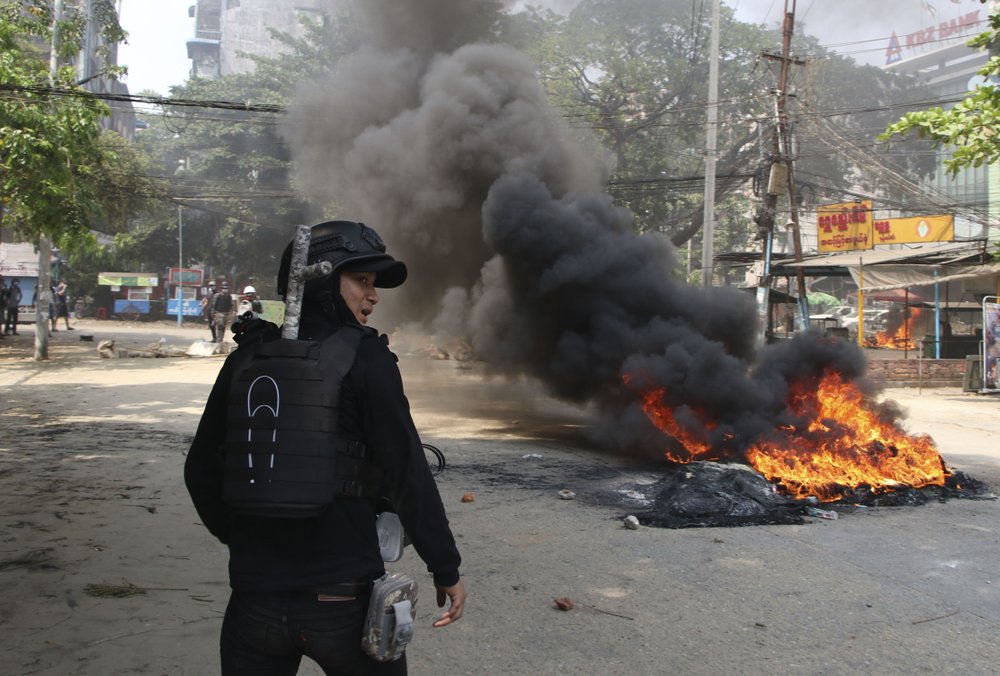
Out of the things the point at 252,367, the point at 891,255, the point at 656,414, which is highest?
the point at 891,255

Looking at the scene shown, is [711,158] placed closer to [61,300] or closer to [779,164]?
[779,164]

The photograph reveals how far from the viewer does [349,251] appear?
2.00 m

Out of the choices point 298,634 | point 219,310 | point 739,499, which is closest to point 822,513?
point 739,499

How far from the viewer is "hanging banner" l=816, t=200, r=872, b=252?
24.9 meters

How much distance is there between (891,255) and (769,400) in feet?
47.2

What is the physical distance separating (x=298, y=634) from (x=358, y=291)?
2.71 ft

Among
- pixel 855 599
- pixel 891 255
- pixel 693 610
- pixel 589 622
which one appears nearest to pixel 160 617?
pixel 589 622

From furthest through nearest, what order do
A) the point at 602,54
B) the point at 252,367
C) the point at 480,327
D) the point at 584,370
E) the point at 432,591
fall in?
the point at 602,54 < the point at 480,327 < the point at 584,370 < the point at 432,591 < the point at 252,367

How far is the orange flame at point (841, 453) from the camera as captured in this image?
6102mm

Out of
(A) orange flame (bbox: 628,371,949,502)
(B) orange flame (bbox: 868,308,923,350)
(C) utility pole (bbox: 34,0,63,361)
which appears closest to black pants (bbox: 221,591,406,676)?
(A) orange flame (bbox: 628,371,949,502)

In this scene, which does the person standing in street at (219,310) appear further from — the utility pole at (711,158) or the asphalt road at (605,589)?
the asphalt road at (605,589)

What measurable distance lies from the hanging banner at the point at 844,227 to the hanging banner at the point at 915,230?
3.61ft

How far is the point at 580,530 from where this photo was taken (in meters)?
5.05

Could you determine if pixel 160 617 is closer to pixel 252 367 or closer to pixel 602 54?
pixel 252 367
